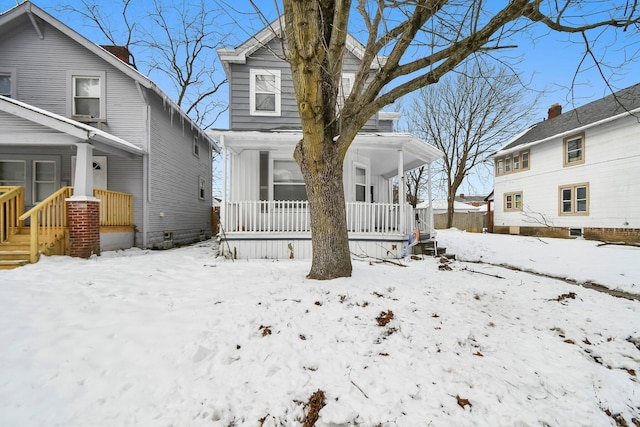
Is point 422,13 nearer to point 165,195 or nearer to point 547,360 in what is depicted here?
point 547,360

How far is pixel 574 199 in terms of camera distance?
549 inches

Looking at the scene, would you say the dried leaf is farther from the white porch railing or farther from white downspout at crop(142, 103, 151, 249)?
white downspout at crop(142, 103, 151, 249)

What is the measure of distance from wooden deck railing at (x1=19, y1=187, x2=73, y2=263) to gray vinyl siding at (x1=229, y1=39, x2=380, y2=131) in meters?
4.83

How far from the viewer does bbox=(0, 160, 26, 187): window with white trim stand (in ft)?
28.1

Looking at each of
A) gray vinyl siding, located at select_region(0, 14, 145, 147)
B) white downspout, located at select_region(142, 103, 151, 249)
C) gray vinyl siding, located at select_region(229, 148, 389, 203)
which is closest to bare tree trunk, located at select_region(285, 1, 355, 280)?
gray vinyl siding, located at select_region(229, 148, 389, 203)

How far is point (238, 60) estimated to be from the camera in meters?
9.10

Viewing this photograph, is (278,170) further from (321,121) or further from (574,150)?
(574,150)

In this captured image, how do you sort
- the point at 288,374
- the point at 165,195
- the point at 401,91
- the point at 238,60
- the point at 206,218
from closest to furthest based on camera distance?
1. the point at 288,374
2. the point at 401,91
3. the point at 238,60
4. the point at 165,195
5. the point at 206,218

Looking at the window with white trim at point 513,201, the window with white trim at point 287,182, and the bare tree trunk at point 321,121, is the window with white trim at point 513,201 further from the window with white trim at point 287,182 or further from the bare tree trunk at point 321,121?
the bare tree trunk at point 321,121

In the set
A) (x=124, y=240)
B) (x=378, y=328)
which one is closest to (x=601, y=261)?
(x=378, y=328)

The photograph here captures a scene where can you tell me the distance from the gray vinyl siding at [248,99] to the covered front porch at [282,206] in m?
1.15

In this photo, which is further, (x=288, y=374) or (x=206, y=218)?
(x=206, y=218)

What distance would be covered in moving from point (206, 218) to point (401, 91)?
12759 mm

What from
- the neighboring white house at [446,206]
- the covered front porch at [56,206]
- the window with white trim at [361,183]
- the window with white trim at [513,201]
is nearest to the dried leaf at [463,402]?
the window with white trim at [361,183]
